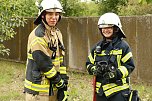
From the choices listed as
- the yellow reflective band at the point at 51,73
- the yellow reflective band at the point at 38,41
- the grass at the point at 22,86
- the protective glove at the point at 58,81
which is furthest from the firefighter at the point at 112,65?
the grass at the point at 22,86

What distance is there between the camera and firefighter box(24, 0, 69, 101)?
416 cm

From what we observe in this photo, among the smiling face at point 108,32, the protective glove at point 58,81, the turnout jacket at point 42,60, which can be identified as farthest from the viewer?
the smiling face at point 108,32

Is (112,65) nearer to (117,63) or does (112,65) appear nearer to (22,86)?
(117,63)

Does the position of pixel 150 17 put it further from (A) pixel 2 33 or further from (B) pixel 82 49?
(A) pixel 2 33

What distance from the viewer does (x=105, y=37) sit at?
4668 millimetres

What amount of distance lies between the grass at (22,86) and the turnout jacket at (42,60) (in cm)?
338

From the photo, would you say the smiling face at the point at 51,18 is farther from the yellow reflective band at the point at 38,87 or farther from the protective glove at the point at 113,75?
the protective glove at the point at 113,75

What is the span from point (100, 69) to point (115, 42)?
0.41 metres

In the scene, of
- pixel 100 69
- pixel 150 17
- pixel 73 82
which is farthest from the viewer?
pixel 73 82

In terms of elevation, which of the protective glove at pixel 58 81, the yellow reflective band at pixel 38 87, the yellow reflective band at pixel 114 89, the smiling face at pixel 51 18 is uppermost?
the smiling face at pixel 51 18

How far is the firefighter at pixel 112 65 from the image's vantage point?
447 centimetres

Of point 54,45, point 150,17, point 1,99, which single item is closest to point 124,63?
point 54,45

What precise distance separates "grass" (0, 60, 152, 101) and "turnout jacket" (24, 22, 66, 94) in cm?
338

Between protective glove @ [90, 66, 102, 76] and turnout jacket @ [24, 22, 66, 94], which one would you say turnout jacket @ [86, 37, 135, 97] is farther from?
turnout jacket @ [24, 22, 66, 94]
